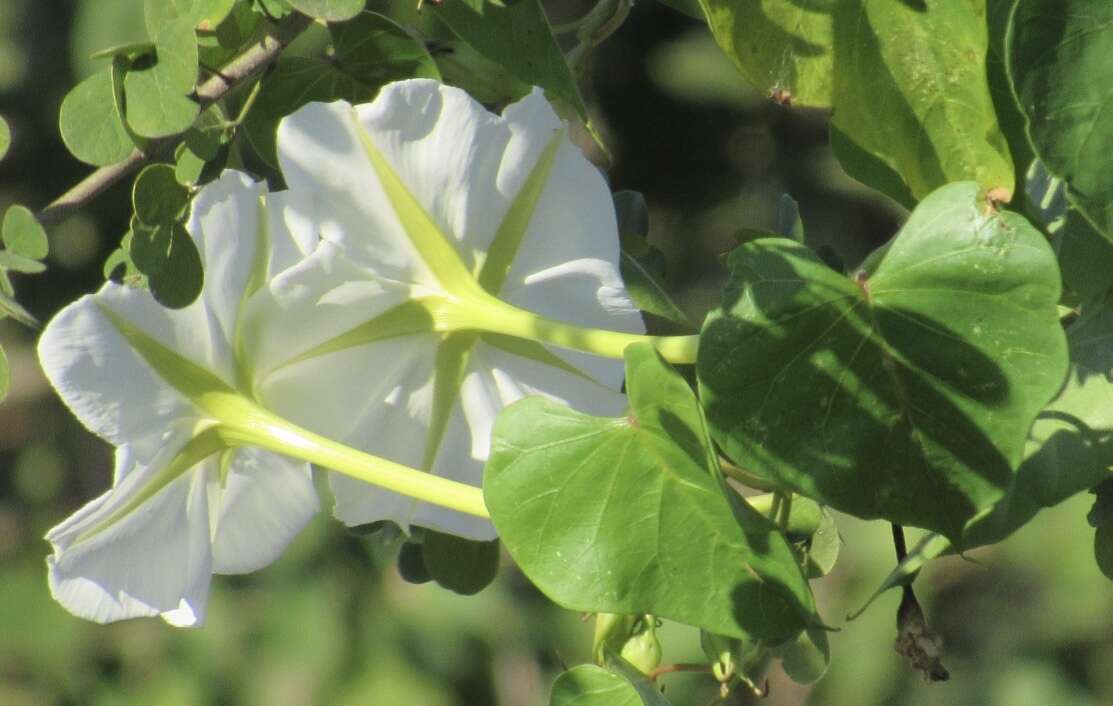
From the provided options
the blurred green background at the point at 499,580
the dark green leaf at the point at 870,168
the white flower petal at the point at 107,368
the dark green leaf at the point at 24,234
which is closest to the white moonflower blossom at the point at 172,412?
the white flower petal at the point at 107,368

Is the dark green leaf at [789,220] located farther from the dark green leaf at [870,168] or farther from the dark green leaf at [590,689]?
the dark green leaf at [590,689]

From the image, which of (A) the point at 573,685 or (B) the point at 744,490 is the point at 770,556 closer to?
(A) the point at 573,685

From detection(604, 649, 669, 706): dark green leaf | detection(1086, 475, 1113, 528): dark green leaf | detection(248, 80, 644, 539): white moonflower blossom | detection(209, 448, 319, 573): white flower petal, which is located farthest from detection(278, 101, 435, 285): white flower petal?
detection(1086, 475, 1113, 528): dark green leaf

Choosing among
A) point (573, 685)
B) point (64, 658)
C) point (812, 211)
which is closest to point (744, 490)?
point (812, 211)

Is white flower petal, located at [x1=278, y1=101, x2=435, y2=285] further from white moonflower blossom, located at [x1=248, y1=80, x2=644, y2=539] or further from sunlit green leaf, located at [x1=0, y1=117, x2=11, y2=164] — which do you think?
sunlit green leaf, located at [x1=0, y1=117, x2=11, y2=164]

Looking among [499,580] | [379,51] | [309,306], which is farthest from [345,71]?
[499,580]

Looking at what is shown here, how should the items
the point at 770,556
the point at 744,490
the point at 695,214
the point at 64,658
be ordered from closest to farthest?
1. the point at 770,556
2. the point at 744,490
3. the point at 64,658
4. the point at 695,214
